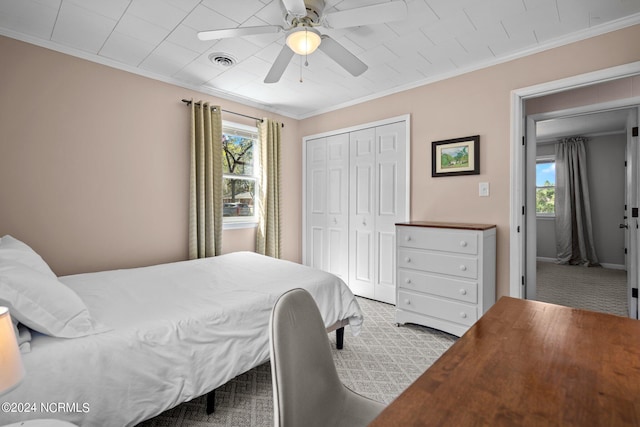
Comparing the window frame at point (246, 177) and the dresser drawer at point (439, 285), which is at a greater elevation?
the window frame at point (246, 177)

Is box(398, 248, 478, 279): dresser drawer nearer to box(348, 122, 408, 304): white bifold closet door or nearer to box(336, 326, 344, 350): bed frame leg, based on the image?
box(348, 122, 408, 304): white bifold closet door

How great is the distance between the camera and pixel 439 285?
280 centimetres

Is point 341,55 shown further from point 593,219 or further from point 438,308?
point 593,219

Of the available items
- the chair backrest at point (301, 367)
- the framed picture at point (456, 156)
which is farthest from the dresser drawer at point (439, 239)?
the chair backrest at point (301, 367)

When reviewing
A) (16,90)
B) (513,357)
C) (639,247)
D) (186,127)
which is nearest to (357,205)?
(186,127)

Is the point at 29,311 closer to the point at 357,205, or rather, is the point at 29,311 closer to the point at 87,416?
the point at 87,416

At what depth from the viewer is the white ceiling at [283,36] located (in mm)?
2094

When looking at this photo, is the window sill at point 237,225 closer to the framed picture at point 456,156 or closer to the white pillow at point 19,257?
the white pillow at point 19,257

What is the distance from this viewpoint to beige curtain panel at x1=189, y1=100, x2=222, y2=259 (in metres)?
3.37

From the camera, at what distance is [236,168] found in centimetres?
402

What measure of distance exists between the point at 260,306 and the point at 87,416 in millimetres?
936

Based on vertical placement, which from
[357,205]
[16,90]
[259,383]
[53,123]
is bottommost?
[259,383]

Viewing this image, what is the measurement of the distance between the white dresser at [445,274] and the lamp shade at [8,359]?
2.75 m

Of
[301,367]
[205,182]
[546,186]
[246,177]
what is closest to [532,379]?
[301,367]
